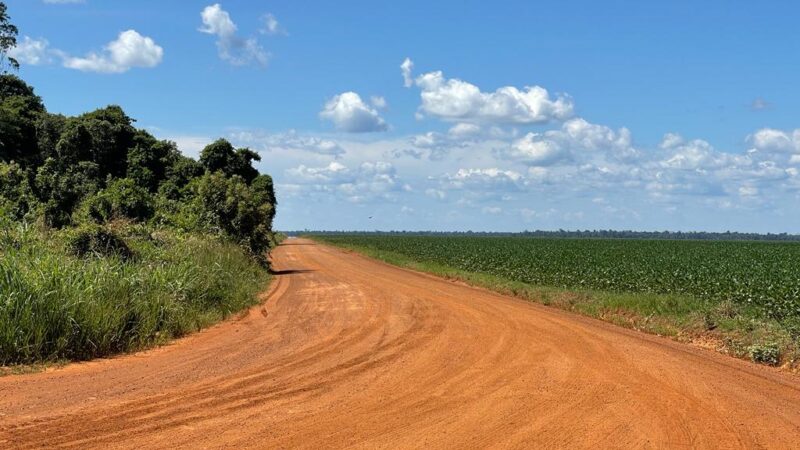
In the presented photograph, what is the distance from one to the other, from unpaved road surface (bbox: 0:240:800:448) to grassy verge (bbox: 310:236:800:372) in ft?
3.18

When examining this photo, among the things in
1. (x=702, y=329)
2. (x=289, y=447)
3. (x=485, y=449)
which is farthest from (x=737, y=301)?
(x=289, y=447)

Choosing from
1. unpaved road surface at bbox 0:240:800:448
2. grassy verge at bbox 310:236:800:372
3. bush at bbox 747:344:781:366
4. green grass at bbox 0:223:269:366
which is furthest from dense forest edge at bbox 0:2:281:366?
bush at bbox 747:344:781:366

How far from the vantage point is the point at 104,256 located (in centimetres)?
1502

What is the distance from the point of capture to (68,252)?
1513 cm

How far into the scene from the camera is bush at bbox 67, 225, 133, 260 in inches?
613

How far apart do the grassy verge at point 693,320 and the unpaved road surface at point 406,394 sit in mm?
970

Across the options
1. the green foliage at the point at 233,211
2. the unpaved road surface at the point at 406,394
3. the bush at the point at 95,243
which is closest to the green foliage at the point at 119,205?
the green foliage at the point at 233,211

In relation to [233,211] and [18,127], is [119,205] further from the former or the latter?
[18,127]

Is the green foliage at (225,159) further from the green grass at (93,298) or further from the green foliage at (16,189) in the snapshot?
the green grass at (93,298)

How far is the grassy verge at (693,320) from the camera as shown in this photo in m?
12.7

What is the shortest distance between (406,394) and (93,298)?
6381mm

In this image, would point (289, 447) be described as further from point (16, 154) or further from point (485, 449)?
point (16, 154)

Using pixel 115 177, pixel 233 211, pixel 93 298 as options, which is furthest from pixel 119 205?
pixel 115 177

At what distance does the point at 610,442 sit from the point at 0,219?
1387 cm
